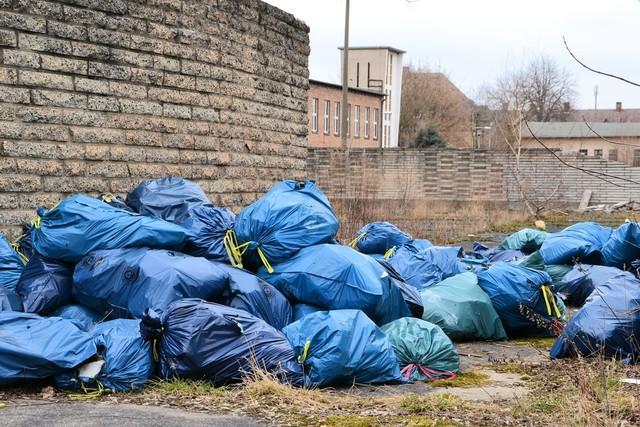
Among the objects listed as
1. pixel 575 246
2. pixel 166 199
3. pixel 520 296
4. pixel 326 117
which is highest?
pixel 326 117

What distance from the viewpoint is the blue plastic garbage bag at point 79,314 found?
20.4 feet

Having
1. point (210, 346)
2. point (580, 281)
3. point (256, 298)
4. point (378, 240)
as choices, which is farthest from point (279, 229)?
point (580, 281)

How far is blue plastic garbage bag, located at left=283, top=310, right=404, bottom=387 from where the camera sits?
5.71m

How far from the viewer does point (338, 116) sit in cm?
4662

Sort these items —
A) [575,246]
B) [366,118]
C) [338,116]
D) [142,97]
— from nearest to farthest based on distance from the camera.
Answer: [142,97]
[575,246]
[338,116]
[366,118]

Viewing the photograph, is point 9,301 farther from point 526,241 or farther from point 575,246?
point 526,241

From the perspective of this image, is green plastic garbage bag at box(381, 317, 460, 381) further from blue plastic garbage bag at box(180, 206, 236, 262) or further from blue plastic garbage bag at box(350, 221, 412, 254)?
blue plastic garbage bag at box(350, 221, 412, 254)

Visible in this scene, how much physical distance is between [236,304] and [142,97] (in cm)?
335

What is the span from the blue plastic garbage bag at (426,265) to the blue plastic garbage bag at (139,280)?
299 cm

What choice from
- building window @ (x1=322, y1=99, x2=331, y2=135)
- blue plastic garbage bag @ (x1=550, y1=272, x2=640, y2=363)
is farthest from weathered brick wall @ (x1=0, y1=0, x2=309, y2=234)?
building window @ (x1=322, y1=99, x2=331, y2=135)

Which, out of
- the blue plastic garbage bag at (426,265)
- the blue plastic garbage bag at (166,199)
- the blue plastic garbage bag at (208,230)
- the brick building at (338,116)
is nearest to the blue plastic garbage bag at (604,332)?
the blue plastic garbage bag at (426,265)

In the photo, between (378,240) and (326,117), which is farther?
(326,117)

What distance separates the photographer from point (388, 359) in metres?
5.98

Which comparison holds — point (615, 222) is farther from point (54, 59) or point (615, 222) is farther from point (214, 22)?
point (54, 59)
